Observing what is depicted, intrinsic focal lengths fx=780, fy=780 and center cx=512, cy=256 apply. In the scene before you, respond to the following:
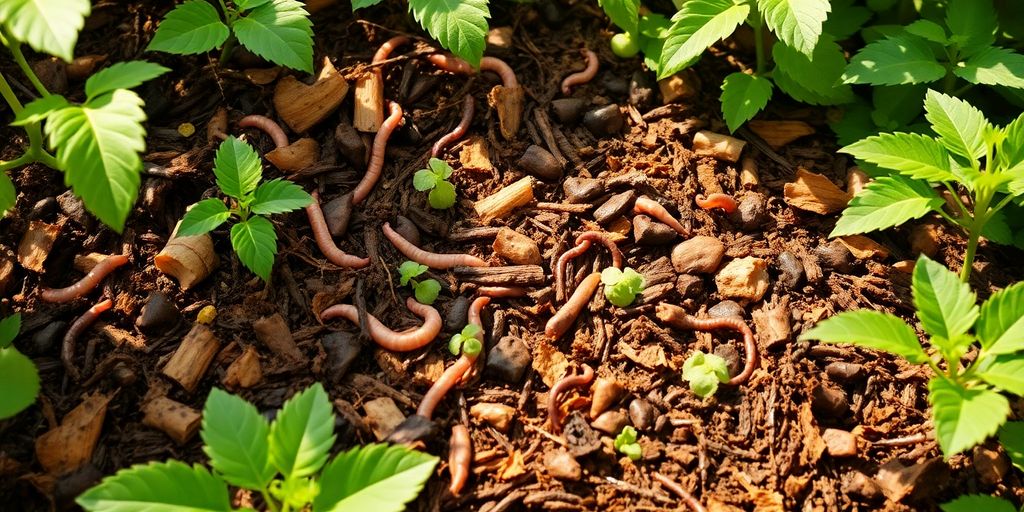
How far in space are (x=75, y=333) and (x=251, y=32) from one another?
5.63 ft

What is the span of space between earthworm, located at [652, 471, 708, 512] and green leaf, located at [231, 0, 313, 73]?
2604mm

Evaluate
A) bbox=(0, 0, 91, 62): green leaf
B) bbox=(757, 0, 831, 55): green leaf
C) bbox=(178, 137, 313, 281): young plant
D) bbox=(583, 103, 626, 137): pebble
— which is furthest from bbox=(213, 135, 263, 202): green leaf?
bbox=(757, 0, 831, 55): green leaf

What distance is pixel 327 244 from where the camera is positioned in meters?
3.97

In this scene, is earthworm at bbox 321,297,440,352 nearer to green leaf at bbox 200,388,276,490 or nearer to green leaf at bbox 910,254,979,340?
green leaf at bbox 200,388,276,490

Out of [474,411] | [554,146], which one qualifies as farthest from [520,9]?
[474,411]

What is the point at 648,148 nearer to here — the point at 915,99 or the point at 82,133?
the point at 915,99

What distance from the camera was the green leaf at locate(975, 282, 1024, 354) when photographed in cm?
320

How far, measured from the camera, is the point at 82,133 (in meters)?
3.04

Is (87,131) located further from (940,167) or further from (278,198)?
(940,167)

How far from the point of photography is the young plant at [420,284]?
3816 millimetres

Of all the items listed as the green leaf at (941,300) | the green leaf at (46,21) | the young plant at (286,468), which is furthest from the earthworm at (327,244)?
the green leaf at (941,300)

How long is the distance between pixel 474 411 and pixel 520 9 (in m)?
2.71

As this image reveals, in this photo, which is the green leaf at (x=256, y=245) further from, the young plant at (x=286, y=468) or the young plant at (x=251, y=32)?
the young plant at (x=251, y=32)

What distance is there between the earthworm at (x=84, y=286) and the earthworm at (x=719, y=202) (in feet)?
9.90
